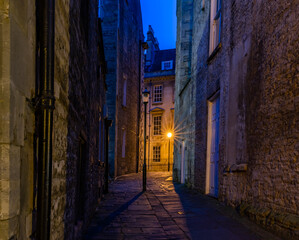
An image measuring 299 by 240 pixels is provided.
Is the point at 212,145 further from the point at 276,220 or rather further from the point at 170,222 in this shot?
the point at 276,220

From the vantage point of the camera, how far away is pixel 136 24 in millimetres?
21750

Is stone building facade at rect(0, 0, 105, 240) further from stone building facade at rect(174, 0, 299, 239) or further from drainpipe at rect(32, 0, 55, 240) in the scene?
stone building facade at rect(174, 0, 299, 239)

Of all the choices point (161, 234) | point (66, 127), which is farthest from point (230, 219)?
point (66, 127)

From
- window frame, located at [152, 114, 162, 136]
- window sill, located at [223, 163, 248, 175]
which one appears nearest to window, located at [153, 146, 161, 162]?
window frame, located at [152, 114, 162, 136]

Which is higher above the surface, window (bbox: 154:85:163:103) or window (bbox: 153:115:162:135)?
window (bbox: 154:85:163:103)

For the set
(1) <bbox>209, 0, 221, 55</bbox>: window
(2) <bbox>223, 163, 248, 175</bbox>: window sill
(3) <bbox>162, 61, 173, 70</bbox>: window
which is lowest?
(2) <bbox>223, 163, 248, 175</bbox>: window sill

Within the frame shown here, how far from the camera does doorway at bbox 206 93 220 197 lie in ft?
27.3

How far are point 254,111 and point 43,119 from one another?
460 cm

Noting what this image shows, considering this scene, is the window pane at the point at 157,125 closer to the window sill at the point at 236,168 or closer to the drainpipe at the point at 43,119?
the window sill at the point at 236,168

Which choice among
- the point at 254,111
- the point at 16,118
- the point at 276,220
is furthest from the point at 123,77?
the point at 16,118

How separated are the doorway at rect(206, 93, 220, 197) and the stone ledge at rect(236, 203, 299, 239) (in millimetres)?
3043

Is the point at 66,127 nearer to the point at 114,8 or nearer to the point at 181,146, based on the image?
the point at 181,146

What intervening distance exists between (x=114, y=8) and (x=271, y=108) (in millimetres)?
14134

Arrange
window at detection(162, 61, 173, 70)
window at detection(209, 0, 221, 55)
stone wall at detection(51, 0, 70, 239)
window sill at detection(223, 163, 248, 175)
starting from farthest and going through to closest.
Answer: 1. window at detection(162, 61, 173, 70)
2. window at detection(209, 0, 221, 55)
3. window sill at detection(223, 163, 248, 175)
4. stone wall at detection(51, 0, 70, 239)
